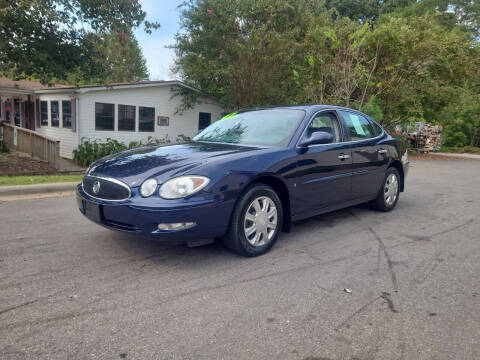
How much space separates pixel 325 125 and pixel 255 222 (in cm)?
178

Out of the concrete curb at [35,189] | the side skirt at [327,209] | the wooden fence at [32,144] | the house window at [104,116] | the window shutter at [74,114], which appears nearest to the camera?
the side skirt at [327,209]

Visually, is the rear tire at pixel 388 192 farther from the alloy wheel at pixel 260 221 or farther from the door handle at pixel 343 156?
the alloy wheel at pixel 260 221

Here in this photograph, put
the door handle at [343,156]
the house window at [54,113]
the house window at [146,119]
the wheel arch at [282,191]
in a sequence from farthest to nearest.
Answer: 1. the house window at [146,119]
2. the house window at [54,113]
3. the door handle at [343,156]
4. the wheel arch at [282,191]

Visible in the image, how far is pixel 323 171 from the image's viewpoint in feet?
15.3

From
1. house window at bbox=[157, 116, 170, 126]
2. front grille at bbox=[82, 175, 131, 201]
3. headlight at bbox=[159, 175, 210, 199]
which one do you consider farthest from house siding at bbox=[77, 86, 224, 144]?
headlight at bbox=[159, 175, 210, 199]

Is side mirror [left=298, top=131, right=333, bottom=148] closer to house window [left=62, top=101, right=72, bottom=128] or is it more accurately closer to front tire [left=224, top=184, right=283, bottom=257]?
front tire [left=224, top=184, right=283, bottom=257]

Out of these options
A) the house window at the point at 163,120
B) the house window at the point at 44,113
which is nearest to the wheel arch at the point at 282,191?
the house window at the point at 163,120

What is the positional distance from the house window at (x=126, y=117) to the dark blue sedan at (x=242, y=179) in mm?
12297

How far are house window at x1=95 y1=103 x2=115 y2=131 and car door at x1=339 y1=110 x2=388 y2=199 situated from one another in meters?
12.7

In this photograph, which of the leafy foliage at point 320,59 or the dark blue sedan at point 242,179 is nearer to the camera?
the dark blue sedan at point 242,179

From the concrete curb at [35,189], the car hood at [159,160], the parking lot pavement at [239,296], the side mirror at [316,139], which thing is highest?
the side mirror at [316,139]

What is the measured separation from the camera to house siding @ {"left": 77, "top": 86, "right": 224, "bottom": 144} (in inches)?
612

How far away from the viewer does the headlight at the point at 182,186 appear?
3.44 meters

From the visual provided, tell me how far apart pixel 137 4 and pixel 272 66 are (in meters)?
6.42
